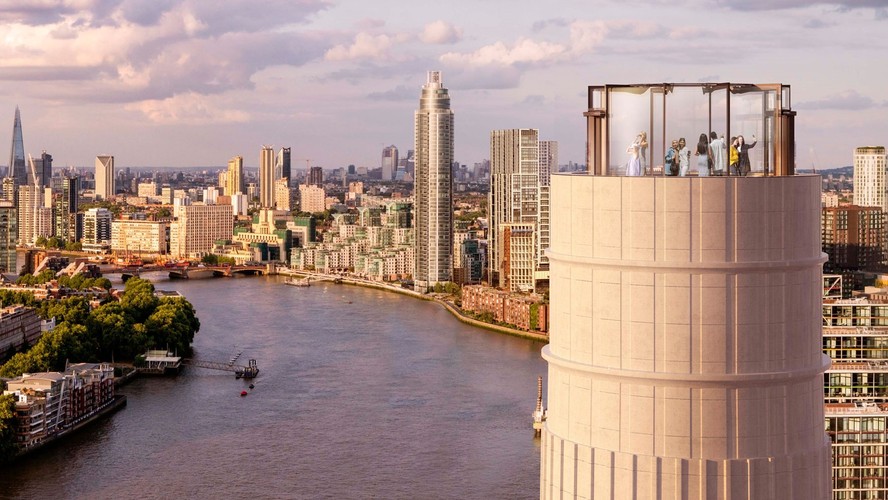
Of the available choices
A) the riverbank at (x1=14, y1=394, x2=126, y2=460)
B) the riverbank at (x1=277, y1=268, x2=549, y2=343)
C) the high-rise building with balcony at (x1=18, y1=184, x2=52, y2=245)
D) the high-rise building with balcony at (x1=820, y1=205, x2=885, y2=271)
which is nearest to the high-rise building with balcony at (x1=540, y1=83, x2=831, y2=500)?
the riverbank at (x1=14, y1=394, x2=126, y2=460)

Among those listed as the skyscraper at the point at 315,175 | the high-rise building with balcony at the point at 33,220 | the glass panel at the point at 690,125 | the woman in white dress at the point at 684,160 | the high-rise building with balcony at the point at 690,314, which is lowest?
the high-rise building with balcony at the point at 690,314

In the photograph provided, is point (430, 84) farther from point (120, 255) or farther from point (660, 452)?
point (660, 452)

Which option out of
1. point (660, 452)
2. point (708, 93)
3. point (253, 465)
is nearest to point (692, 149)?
point (708, 93)

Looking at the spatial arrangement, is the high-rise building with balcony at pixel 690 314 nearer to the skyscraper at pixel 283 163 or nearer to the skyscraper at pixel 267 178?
the skyscraper at pixel 267 178

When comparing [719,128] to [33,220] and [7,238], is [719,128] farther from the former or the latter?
[33,220]

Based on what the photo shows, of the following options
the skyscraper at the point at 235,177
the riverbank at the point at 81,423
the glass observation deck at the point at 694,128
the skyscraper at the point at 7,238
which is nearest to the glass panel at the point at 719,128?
the glass observation deck at the point at 694,128

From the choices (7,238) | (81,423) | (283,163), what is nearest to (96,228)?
(7,238)

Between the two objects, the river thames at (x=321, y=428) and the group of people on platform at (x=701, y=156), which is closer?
the group of people on platform at (x=701, y=156)
